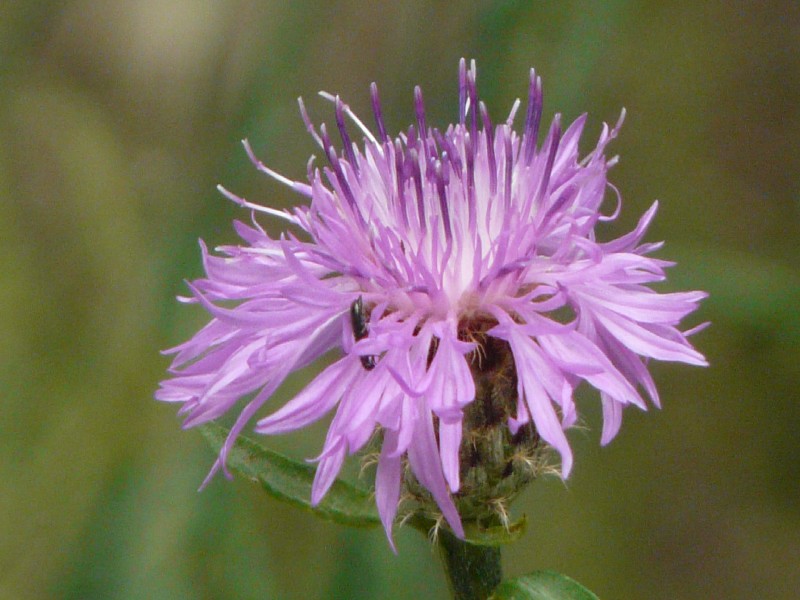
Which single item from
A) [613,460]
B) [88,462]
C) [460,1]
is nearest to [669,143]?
[460,1]

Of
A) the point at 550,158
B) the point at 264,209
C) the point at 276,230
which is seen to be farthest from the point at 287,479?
the point at 276,230

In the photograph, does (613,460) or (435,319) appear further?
(613,460)

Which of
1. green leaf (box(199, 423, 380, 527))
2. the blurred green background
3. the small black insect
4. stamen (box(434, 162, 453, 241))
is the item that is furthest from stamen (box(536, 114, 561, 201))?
the blurred green background

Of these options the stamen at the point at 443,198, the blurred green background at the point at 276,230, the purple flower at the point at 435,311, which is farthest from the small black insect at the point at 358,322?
the blurred green background at the point at 276,230

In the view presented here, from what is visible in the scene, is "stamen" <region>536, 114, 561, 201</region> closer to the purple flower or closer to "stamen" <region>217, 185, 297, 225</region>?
the purple flower

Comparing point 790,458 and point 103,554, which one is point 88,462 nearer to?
point 103,554

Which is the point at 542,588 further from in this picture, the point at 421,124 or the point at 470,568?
the point at 421,124
